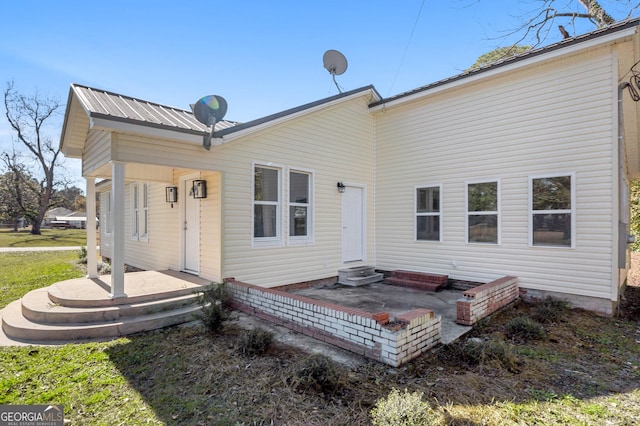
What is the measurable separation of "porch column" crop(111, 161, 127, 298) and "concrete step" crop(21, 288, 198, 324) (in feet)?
1.06

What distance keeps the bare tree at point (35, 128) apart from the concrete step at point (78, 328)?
32.1 metres

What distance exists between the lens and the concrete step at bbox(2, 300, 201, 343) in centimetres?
438

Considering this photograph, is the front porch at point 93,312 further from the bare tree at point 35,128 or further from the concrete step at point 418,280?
the bare tree at point 35,128

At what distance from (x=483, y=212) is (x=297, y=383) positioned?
5.89 m

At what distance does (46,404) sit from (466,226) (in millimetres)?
7548

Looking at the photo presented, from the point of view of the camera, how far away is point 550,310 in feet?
17.7

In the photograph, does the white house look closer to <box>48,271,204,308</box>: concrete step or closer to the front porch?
<box>48,271,204,308</box>: concrete step

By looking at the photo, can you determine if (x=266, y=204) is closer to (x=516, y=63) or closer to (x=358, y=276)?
(x=358, y=276)

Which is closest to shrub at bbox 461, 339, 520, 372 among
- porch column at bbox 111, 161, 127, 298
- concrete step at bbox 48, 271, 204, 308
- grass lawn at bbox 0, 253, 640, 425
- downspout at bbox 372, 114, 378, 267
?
grass lawn at bbox 0, 253, 640, 425

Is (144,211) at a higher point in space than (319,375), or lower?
higher

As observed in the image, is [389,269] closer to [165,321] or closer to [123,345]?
[165,321]

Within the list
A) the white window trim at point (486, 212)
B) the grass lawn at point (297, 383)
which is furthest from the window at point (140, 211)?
the white window trim at point (486, 212)

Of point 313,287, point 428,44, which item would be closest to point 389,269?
point 313,287

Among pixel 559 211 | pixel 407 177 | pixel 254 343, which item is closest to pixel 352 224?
pixel 407 177
